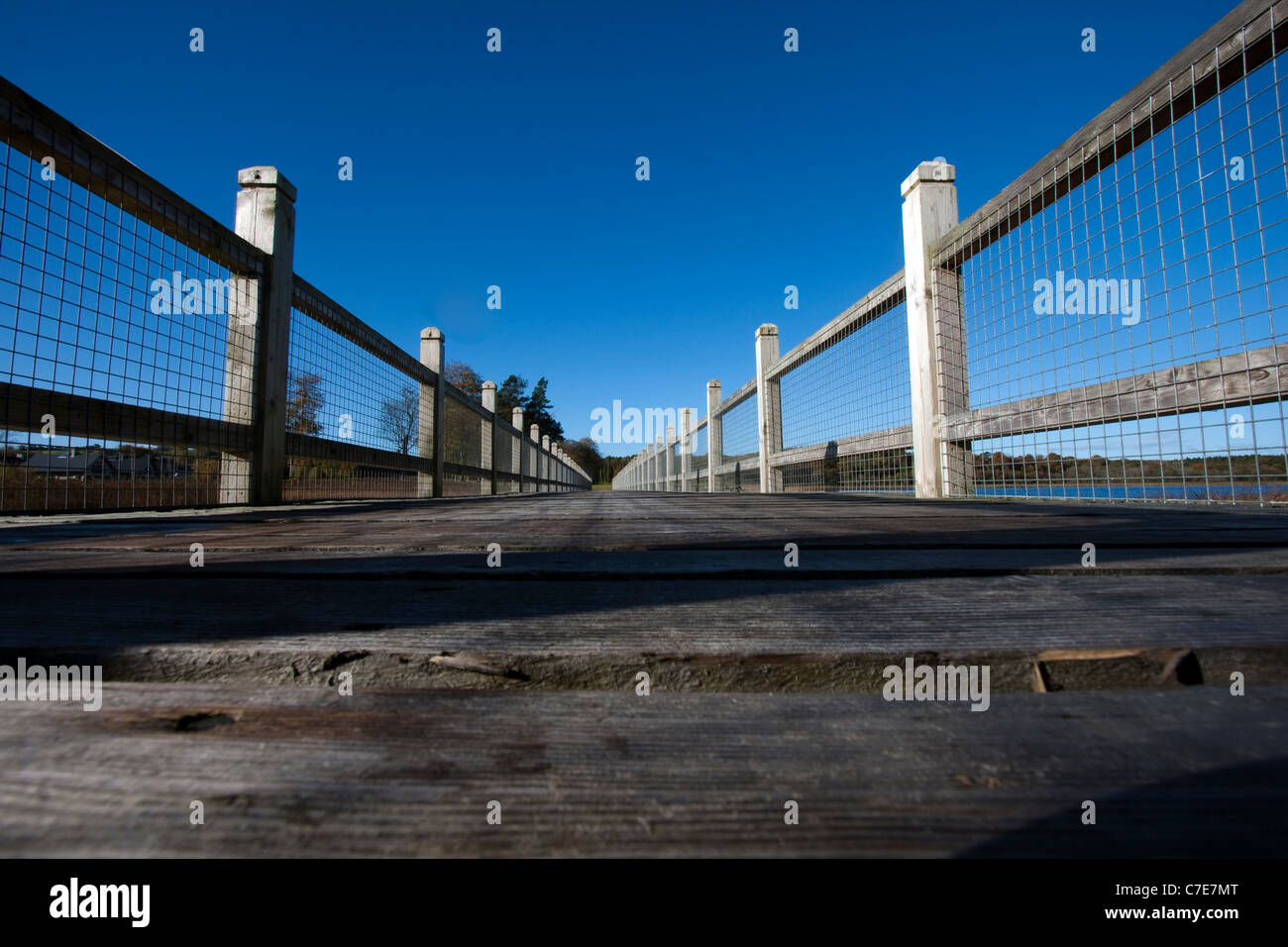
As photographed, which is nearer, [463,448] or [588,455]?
[463,448]

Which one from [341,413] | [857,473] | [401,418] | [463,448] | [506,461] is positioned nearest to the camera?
[341,413]

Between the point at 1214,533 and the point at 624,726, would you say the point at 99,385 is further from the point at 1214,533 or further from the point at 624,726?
the point at 1214,533

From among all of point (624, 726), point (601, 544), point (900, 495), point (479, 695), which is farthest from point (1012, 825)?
point (900, 495)

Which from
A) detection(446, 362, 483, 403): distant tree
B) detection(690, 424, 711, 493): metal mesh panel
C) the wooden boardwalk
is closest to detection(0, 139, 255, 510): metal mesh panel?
the wooden boardwalk

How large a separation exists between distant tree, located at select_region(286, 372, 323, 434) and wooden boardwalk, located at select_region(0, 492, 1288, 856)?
12.4ft

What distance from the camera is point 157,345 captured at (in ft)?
10.1

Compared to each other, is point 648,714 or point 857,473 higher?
point 857,473

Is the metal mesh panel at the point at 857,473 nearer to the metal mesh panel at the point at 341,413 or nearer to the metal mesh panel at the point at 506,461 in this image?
the metal mesh panel at the point at 341,413

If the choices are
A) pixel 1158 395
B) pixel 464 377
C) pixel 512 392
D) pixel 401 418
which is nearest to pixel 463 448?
pixel 401 418

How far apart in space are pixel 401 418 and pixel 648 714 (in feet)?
23.4

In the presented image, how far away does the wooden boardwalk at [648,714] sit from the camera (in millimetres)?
400

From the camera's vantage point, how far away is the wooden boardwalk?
40 centimetres

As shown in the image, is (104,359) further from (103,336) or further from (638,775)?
(638,775)

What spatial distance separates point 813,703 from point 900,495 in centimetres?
519
